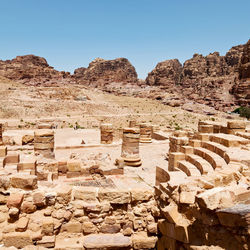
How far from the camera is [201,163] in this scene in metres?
8.92

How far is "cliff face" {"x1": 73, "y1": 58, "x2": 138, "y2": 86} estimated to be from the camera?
101m

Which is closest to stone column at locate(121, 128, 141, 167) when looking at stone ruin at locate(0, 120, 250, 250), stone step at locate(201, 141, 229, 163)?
stone step at locate(201, 141, 229, 163)

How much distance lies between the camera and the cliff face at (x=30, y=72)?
3095 inches

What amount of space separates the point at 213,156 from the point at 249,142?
2694 millimetres

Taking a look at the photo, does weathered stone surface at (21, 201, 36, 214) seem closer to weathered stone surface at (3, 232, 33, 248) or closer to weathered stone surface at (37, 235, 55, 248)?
weathered stone surface at (3, 232, 33, 248)

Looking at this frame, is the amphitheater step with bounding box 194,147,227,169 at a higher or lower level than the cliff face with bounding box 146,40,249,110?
lower

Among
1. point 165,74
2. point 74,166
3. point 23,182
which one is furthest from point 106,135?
point 165,74

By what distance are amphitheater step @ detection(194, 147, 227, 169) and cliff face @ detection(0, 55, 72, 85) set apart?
70816 mm

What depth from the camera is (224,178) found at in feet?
19.6

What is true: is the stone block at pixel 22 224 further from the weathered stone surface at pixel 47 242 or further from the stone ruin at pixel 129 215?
the weathered stone surface at pixel 47 242

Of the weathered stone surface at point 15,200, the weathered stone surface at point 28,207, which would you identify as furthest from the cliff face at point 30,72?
the weathered stone surface at point 28,207

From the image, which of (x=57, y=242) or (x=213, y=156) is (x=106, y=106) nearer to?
(x=213, y=156)

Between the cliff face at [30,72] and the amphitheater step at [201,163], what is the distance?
7098cm

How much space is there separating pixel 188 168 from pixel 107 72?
348 feet
